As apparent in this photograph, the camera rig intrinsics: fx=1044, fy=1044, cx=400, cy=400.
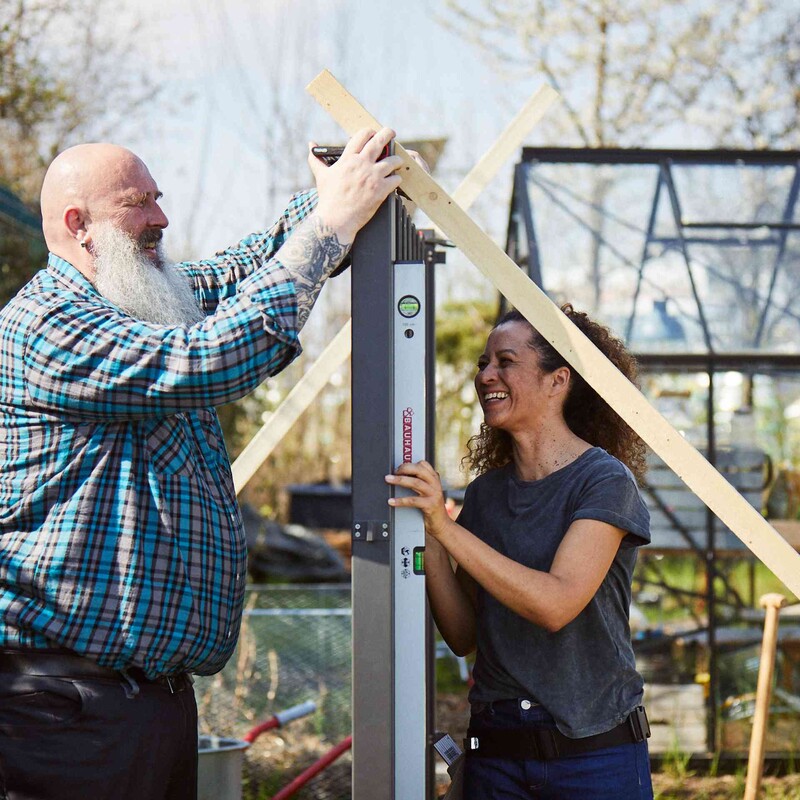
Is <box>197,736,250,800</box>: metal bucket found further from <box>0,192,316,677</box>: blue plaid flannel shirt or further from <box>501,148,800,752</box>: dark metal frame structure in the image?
<box>501,148,800,752</box>: dark metal frame structure

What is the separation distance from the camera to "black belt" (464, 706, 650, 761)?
2.05 meters

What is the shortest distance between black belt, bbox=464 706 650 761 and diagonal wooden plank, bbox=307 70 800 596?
46 centimetres

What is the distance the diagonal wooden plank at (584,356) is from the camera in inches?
74.2

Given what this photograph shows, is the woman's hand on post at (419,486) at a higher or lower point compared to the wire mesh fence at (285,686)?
higher

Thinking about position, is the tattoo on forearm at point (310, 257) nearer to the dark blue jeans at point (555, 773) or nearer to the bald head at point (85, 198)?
the bald head at point (85, 198)

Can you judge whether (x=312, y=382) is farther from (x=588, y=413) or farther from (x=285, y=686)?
(x=285, y=686)

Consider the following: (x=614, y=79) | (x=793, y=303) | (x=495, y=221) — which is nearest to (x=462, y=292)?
(x=495, y=221)

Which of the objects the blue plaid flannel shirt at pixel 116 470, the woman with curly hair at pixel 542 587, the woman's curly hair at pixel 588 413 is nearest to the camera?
the blue plaid flannel shirt at pixel 116 470

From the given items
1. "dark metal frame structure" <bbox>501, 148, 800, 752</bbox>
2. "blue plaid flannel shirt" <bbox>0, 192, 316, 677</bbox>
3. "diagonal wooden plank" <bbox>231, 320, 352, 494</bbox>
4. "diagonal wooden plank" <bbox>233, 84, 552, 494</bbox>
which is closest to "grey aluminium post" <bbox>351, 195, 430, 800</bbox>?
"blue plaid flannel shirt" <bbox>0, 192, 316, 677</bbox>

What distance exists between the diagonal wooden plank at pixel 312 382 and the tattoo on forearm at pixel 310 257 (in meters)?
0.96

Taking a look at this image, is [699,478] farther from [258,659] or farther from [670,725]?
[258,659]

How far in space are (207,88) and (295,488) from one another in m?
4.59

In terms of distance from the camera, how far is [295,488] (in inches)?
387

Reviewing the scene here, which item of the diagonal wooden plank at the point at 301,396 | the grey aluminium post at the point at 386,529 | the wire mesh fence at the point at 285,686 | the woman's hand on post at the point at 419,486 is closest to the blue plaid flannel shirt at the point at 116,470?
the grey aluminium post at the point at 386,529
